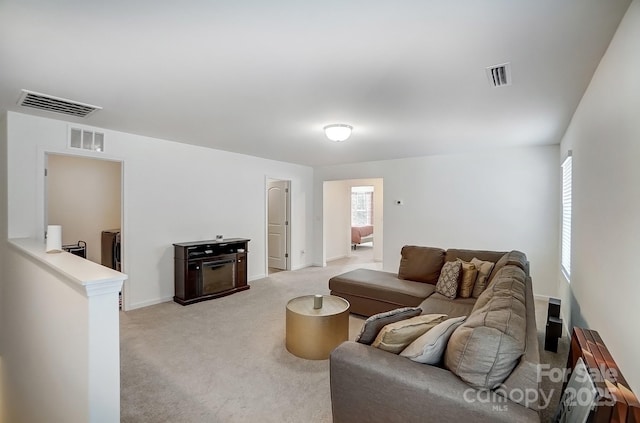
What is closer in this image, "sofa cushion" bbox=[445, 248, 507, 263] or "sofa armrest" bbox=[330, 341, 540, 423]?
"sofa armrest" bbox=[330, 341, 540, 423]

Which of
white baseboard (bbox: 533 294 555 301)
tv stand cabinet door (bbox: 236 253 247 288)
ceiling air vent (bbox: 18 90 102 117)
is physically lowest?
white baseboard (bbox: 533 294 555 301)

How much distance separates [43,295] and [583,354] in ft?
11.6

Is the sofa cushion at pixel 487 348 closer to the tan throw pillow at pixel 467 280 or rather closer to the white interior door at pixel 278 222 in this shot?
the tan throw pillow at pixel 467 280

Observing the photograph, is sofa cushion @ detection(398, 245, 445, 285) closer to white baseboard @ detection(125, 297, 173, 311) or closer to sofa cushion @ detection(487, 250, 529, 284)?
sofa cushion @ detection(487, 250, 529, 284)

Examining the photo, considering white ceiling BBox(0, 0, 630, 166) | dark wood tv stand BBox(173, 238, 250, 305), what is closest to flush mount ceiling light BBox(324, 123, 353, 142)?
white ceiling BBox(0, 0, 630, 166)

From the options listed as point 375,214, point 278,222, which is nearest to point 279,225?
point 278,222

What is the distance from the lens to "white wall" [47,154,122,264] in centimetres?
540

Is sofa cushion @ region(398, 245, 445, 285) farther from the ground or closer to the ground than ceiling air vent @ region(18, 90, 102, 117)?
closer to the ground

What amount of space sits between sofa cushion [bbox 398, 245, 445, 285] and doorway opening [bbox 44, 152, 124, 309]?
458 centimetres

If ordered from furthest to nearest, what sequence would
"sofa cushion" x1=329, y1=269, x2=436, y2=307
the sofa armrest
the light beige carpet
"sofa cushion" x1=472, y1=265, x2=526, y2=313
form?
"sofa cushion" x1=329, y1=269, x2=436, y2=307 → the light beige carpet → "sofa cushion" x1=472, y1=265, x2=526, y2=313 → the sofa armrest

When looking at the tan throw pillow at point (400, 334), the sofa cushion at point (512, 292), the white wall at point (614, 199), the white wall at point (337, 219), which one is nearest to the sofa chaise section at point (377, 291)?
the sofa cushion at point (512, 292)

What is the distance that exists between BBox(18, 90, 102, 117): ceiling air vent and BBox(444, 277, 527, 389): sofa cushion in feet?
12.2

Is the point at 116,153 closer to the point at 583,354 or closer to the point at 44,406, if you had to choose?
the point at 44,406

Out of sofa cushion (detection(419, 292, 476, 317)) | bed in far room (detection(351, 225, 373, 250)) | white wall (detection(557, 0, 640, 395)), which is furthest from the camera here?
bed in far room (detection(351, 225, 373, 250))
